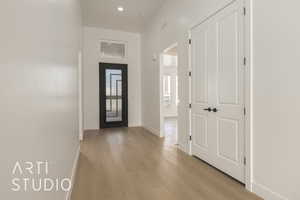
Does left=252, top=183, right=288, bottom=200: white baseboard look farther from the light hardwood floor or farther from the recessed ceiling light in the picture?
the recessed ceiling light

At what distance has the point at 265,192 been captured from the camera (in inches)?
73.5

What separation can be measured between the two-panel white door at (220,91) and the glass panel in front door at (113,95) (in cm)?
355

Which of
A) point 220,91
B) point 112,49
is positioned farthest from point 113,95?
point 220,91

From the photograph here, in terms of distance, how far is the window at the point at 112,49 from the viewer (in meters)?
6.07

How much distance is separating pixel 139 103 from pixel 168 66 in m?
3.21

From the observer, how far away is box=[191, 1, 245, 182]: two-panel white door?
7.31 ft

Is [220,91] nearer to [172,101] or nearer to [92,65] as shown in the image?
[92,65]

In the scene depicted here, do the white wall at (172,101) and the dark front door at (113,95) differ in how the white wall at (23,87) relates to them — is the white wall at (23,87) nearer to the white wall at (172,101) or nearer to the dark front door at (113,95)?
the dark front door at (113,95)

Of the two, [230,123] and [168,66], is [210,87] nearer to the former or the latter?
[230,123]

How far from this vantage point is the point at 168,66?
28.5ft

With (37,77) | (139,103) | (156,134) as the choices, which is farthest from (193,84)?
→ (139,103)

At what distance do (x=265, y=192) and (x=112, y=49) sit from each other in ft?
19.2

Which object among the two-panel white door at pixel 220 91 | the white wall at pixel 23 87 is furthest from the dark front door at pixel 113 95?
the white wall at pixel 23 87

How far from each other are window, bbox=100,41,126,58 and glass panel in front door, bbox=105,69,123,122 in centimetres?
58
